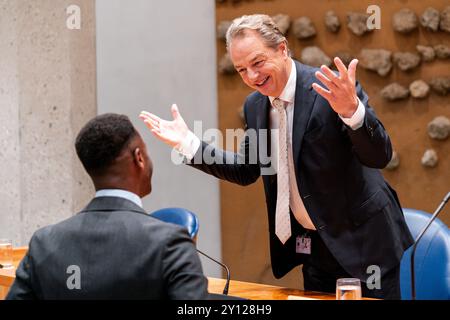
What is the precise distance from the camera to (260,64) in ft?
8.55

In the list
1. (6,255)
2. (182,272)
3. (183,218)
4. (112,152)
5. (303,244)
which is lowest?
(6,255)

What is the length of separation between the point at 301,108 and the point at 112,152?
0.96m

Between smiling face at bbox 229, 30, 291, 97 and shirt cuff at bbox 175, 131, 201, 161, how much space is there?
0.30 metres

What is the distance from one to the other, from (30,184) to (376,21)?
2258mm

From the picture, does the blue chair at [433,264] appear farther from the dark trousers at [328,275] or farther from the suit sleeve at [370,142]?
the suit sleeve at [370,142]

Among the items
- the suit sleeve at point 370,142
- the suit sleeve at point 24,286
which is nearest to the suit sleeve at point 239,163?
the suit sleeve at point 370,142

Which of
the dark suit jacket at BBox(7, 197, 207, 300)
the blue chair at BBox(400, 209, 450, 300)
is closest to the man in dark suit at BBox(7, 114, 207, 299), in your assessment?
the dark suit jacket at BBox(7, 197, 207, 300)

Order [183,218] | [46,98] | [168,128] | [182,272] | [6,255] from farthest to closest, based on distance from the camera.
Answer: [46,98]
[183,218]
[6,255]
[168,128]
[182,272]

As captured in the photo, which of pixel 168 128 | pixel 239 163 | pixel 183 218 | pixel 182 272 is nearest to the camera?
pixel 182 272

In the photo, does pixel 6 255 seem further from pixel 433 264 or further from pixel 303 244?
pixel 433 264

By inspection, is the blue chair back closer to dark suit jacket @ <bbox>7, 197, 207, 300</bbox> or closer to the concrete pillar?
the concrete pillar

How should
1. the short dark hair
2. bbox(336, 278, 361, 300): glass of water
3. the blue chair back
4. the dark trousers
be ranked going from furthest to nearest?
the blue chair back → the dark trousers → bbox(336, 278, 361, 300): glass of water → the short dark hair

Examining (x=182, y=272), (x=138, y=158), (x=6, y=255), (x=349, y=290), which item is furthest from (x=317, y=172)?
(x=6, y=255)

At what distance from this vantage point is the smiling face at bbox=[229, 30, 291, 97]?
8.54ft
